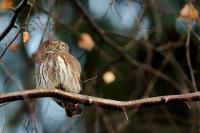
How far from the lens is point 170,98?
13.1 ft

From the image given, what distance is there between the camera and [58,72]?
5281mm

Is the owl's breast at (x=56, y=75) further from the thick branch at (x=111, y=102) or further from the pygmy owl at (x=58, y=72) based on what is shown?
the thick branch at (x=111, y=102)

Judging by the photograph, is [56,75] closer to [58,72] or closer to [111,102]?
[58,72]

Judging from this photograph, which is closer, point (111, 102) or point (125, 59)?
point (111, 102)

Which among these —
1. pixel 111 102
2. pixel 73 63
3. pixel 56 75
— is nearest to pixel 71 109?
pixel 56 75

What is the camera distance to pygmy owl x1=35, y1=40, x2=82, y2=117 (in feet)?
17.2

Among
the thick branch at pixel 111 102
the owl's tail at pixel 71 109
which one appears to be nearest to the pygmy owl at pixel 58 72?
the owl's tail at pixel 71 109

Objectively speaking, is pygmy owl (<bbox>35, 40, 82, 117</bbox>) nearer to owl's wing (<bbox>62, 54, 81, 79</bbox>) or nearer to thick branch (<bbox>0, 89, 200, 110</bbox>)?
owl's wing (<bbox>62, 54, 81, 79</bbox>)

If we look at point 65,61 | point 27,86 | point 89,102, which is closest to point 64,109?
point 65,61

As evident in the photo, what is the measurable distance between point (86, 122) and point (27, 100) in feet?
11.0

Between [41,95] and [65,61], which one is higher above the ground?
[41,95]

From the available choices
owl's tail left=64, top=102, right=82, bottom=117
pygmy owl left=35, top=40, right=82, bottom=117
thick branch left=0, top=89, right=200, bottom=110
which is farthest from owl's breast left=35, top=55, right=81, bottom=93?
thick branch left=0, top=89, right=200, bottom=110

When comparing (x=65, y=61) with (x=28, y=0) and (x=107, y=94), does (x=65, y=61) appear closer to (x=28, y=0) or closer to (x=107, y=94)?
(x=28, y=0)

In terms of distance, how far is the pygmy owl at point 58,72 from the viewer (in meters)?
5.25
